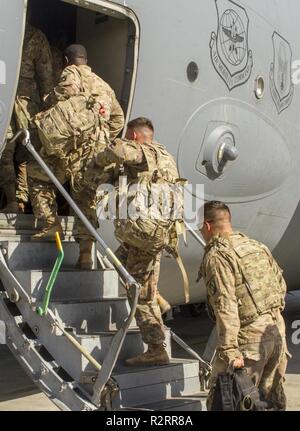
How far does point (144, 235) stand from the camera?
507 centimetres

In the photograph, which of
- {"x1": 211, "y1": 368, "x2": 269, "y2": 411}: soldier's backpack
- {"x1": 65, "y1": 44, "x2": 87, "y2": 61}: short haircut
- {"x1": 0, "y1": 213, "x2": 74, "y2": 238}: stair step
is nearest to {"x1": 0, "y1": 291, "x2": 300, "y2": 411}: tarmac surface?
{"x1": 0, "y1": 213, "x2": 74, "y2": 238}: stair step

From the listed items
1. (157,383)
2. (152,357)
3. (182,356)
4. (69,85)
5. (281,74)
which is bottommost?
(182,356)

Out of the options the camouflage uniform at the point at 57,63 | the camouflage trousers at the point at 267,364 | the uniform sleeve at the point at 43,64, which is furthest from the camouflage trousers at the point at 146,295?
the camouflage uniform at the point at 57,63

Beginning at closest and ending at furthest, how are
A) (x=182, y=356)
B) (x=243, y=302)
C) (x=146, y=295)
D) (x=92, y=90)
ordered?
(x=243, y=302) → (x=146, y=295) → (x=92, y=90) → (x=182, y=356)

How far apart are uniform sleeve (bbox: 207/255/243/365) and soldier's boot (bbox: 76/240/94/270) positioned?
1.25 metres

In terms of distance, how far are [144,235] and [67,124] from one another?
40.2 inches

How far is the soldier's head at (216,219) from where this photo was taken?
190 inches

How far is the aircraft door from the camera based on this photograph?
5.14m

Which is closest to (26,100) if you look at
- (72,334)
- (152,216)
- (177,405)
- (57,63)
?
(57,63)

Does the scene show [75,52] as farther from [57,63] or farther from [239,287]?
[239,287]

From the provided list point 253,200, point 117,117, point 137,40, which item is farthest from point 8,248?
point 253,200

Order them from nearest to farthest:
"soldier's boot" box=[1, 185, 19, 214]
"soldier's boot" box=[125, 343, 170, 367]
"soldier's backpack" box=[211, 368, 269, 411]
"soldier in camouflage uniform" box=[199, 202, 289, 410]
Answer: "soldier's backpack" box=[211, 368, 269, 411], "soldier in camouflage uniform" box=[199, 202, 289, 410], "soldier's boot" box=[125, 343, 170, 367], "soldier's boot" box=[1, 185, 19, 214]

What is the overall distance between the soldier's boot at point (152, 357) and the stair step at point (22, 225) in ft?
3.84

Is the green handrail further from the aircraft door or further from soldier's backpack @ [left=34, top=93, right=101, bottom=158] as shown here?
the aircraft door
